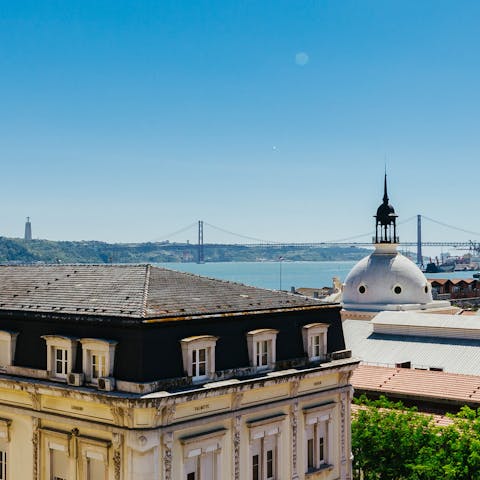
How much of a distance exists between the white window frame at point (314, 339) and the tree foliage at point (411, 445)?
672cm

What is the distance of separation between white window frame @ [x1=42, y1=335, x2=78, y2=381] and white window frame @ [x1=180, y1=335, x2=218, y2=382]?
3811 mm

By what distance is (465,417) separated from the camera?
40594mm

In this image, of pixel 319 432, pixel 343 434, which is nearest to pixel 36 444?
pixel 319 432

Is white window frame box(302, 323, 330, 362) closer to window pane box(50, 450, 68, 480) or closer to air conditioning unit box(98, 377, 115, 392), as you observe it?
air conditioning unit box(98, 377, 115, 392)

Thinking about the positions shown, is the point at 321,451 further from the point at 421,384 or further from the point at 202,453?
the point at 421,384

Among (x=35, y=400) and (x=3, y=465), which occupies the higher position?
(x=35, y=400)

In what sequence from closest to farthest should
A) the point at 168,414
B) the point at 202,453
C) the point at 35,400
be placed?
the point at 168,414
the point at 202,453
the point at 35,400

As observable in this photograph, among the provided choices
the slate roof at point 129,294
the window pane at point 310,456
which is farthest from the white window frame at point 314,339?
the window pane at point 310,456

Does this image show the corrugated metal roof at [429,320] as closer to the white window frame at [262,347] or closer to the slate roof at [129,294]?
the slate roof at [129,294]

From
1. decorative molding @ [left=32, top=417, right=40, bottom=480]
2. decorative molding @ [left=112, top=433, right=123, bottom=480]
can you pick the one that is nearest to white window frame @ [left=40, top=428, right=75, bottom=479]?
decorative molding @ [left=32, top=417, right=40, bottom=480]

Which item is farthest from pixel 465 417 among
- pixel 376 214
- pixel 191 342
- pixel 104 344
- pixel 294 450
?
pixel 376 214

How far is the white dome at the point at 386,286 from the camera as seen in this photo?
286 feet

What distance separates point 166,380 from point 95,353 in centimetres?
268

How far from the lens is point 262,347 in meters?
30.1
